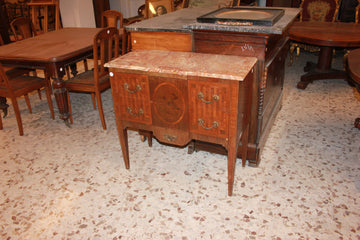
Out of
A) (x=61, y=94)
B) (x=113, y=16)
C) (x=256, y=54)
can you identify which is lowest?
(x=61, y=94)

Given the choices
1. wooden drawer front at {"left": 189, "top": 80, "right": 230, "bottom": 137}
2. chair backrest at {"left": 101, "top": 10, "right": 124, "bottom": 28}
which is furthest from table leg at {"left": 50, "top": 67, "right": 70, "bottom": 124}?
wooden drawer front at {"left": 189, "top": 80, "right": 230, "bottom": 137}

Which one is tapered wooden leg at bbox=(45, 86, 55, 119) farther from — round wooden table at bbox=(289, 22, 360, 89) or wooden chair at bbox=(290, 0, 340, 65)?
wooden chair at bbox=(290, 0, 340, 65)

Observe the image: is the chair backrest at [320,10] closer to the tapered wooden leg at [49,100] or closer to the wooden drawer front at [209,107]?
the wooden drawer front at [209,107]

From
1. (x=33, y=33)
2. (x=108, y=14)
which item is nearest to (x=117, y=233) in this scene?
(x=108, y=14)

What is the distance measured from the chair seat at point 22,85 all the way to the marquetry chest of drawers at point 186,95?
1.48 m

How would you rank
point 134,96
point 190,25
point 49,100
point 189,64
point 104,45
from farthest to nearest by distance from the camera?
1. point 49,100
2. point 104,45
3. point 190,25
4. point 134,96
5. point 189,64

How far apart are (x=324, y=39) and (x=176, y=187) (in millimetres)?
2501

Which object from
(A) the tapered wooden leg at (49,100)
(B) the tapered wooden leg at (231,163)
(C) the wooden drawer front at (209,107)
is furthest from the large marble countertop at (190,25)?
(A) the tapered wooden leg at (49,100)

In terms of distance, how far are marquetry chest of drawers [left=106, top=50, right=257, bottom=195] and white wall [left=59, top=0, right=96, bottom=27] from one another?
4.08 metres

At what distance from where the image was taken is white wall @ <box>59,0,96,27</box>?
223 inches

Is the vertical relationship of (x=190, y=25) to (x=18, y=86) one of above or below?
above

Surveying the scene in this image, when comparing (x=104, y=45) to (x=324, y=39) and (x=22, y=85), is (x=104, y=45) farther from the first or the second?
(x=324, y=39)

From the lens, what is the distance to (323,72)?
4176mm

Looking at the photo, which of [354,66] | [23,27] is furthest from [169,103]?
[23,27]
